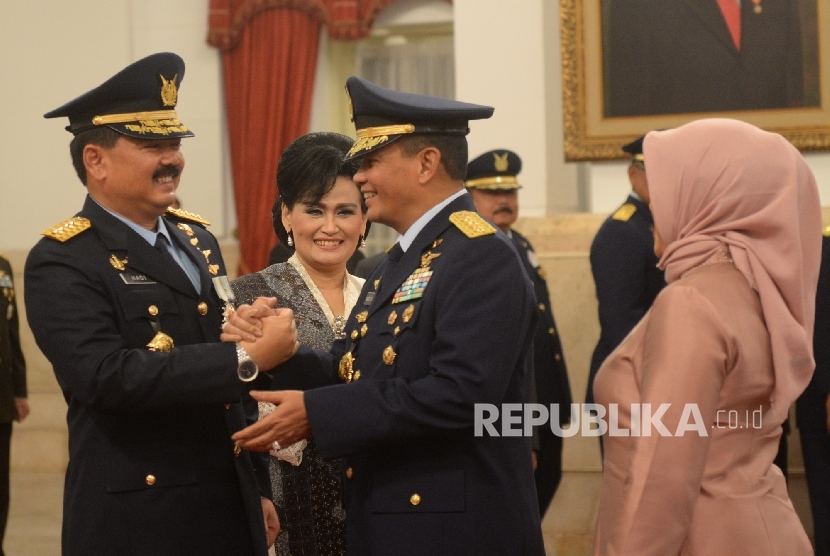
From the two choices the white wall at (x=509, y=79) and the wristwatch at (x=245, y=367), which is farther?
the white wall at (x=509, y=79)

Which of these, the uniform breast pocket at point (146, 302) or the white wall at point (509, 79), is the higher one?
the white wall at point (509, 79)

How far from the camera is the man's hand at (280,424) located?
85.4 inches

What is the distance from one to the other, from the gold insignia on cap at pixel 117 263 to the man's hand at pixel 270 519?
2.19 ft

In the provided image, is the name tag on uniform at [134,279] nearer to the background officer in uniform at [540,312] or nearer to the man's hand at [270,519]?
the man's hand at [270,519]

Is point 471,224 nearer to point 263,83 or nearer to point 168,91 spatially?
point 168,91

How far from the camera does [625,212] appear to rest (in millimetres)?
4457

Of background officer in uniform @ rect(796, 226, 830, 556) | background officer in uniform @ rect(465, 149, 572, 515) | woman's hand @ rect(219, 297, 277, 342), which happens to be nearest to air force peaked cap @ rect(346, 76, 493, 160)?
woman's hand @ rect(219, 297, 277, 342)

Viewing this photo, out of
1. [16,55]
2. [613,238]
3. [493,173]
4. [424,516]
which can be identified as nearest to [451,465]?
[424,516]

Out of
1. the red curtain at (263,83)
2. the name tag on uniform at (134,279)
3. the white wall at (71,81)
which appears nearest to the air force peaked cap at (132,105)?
the name tag on uniform at (134,279)

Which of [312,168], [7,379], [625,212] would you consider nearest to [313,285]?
[312,168]

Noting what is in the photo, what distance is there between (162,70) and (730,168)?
132 cm

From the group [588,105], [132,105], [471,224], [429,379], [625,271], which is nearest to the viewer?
[429,379]

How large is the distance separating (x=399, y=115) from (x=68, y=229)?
77 centimetres

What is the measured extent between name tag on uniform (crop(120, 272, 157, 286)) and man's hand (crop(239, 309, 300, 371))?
0.26 m
